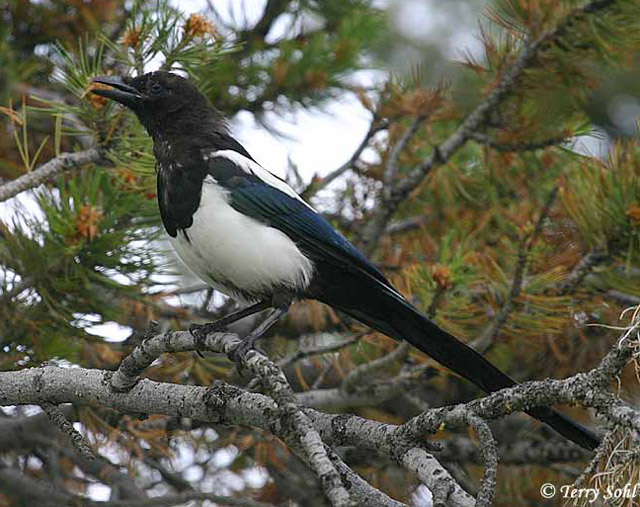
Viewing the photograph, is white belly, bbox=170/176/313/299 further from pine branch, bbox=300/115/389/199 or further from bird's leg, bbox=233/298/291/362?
pine branch, bbox=300/115/389/199

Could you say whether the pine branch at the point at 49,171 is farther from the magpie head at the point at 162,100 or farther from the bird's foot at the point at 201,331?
the bird's foot at the point at 201,331

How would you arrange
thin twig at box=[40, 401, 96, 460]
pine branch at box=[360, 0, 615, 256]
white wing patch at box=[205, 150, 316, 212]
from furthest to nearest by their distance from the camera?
pine branch at box=[360, 0, 615, 256]
white wing patch at box=[205, 150, 316, 212]
thin twig at box=[40, 401, 96, 460]

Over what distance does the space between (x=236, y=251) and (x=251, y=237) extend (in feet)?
0.19

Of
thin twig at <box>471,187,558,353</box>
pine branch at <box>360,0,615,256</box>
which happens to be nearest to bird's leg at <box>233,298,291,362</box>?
thin twig at <box>471,187,558,353</box>

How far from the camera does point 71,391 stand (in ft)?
6.42

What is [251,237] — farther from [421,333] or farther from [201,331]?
[421,333]

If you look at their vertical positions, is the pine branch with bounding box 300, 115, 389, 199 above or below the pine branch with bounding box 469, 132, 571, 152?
below

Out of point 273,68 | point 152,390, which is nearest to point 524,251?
point 152,390

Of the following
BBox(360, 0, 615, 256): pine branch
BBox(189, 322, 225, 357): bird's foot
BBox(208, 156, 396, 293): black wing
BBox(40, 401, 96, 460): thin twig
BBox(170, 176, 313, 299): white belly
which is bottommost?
BBox(40, 401, 96, 460): thin twig

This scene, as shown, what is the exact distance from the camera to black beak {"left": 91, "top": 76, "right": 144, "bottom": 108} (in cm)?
245

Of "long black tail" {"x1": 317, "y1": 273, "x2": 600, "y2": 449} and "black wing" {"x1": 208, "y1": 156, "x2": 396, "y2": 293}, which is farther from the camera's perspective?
"black wing" {"x1": 208, "y1": 156, "x2": 396, "y2": 293}

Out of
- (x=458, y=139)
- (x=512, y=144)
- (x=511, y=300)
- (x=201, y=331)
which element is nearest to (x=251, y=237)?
(x=201, y=331)

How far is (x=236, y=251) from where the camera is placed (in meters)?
2.43

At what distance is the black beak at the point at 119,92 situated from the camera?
2.45 metres
